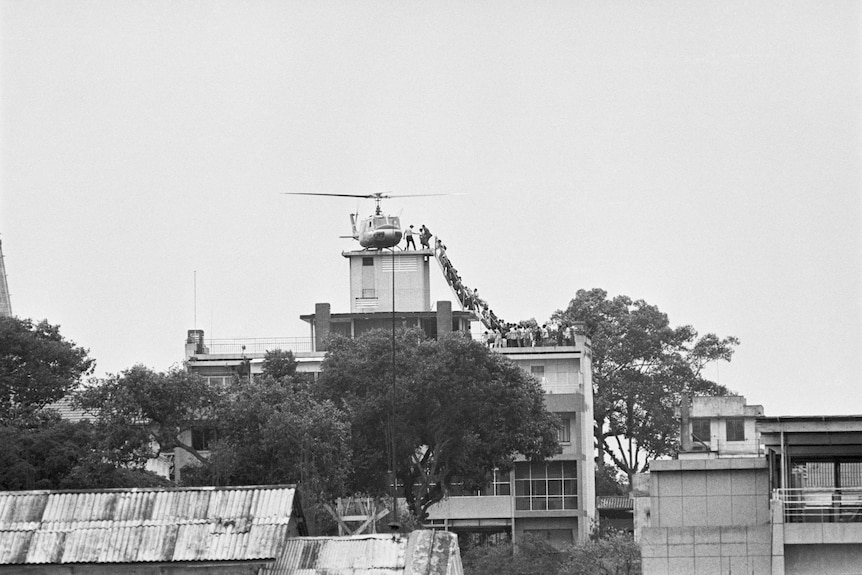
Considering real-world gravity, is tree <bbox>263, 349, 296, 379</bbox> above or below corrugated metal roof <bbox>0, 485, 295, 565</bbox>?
above

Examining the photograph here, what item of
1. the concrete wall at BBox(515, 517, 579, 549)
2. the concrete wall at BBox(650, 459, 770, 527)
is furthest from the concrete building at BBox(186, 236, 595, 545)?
the concrete wall at BBox(650, 459, 770, 527)

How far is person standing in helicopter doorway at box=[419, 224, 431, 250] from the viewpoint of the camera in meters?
125

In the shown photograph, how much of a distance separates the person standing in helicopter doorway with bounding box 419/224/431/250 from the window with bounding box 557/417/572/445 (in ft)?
41.3

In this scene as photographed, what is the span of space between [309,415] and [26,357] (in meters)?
13.0

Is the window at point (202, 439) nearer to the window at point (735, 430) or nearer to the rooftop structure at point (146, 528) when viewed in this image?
the window at point (735, 430)

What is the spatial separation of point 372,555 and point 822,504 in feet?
47.6

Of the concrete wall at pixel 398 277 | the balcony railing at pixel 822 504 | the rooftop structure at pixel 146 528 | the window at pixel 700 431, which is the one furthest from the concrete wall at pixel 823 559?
the concrete wall at pixel 398 277

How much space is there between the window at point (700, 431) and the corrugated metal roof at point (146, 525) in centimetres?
3647

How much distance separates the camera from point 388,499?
107062 mm

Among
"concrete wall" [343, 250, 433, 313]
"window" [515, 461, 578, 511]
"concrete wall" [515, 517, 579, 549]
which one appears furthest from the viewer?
"concrete wall" [343, 250, 433, 313]

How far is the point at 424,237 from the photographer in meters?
126

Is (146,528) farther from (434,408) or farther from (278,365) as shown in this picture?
(278,365)

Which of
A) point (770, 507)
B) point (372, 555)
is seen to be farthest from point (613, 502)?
point (372, 555)

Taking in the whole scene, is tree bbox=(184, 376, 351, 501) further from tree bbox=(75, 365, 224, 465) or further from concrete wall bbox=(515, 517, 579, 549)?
concrete wall bbox=(515, 517, 579, 549)
